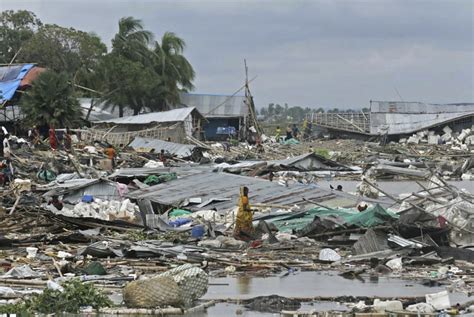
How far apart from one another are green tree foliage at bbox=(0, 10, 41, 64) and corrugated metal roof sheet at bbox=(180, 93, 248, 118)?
10.3 meters

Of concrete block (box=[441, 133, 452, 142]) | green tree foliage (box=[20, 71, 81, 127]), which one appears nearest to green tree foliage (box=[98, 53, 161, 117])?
green tree foliage (box=[20, 71, 81, 127])

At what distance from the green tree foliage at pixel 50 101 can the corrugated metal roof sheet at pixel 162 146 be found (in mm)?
2930

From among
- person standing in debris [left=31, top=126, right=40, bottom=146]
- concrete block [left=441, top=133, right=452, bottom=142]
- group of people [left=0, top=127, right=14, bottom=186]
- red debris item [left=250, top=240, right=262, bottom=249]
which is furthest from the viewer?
concrete block [left=441, top=133, right=452, bottom=142]

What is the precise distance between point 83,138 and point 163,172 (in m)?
13.5

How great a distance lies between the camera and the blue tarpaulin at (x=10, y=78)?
41.2 m

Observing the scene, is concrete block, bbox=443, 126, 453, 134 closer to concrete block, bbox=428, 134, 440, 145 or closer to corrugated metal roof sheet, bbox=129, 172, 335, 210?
concrete block, bbox=428, 134, 440, 145

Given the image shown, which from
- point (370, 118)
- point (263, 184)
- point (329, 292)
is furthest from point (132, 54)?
point (329, 292)

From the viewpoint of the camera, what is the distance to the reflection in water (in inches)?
446

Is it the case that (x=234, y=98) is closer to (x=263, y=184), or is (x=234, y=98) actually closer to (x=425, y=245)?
(x=263, y=184)

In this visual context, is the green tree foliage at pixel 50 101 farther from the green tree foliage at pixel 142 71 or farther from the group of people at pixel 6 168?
the green tree foliage at pixel 142 71

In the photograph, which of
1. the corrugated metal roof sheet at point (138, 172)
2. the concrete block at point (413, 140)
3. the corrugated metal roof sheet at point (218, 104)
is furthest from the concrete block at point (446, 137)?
the corrugated metal roof sheet at point (138, 172)

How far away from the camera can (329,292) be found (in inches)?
440

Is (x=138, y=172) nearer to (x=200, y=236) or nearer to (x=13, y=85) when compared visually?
(x=200, y=236)

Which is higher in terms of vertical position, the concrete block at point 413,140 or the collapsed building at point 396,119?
the collapsed building at point 396,119
